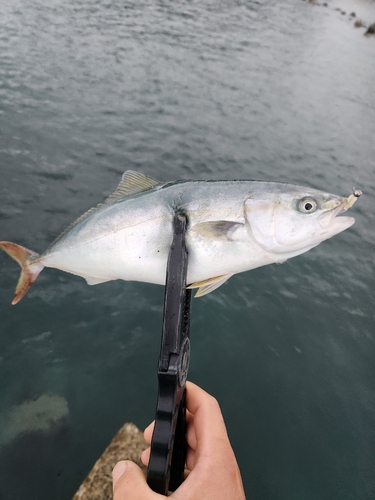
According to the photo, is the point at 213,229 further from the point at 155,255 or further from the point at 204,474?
the point at 204,474

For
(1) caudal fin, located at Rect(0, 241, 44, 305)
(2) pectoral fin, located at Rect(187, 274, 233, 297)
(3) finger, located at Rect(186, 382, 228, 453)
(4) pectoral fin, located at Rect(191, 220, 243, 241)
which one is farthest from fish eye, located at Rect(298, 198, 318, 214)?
(1) caudal fin, located at Rect(0, 241, 44, 305)

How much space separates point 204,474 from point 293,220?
1.84 metres

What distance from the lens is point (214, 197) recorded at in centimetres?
291

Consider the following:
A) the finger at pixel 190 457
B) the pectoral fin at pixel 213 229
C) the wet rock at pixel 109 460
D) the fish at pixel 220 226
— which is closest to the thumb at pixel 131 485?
the finger at pixel 190 457

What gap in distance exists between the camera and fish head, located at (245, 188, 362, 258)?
285cm

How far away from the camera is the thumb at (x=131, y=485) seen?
2084 mm

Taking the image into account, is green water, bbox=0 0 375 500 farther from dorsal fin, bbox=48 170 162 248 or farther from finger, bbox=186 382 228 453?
dorsal fin, bbox=48 170 162 248

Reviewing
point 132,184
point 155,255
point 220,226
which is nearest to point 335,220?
point 220,226

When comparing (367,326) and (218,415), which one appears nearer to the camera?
(218,415)

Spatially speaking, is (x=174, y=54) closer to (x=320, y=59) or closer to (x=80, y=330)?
(x=320, y=59)

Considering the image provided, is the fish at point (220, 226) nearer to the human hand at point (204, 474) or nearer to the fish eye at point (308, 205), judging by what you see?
the fish eye at point (308, 205)

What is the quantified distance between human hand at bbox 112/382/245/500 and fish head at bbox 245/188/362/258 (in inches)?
51.6

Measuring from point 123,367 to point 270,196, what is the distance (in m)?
4.28

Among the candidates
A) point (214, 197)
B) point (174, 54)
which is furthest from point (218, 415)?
point (174, 54)
